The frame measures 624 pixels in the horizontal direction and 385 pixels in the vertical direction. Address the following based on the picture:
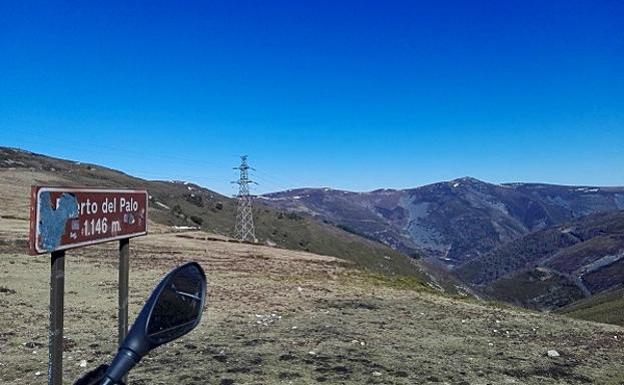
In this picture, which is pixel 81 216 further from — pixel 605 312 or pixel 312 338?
pixel 605 312

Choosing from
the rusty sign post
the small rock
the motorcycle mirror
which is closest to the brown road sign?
the rusty sign post

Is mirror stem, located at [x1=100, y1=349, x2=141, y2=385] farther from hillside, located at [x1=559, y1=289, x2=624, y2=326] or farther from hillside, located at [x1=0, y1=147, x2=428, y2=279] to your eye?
hillside, located at [x1=0, y1=147, x2=428, y2=279]

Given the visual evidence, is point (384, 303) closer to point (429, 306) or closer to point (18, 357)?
point (429, 306)

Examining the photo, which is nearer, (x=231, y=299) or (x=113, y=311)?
(x=113, y=311)

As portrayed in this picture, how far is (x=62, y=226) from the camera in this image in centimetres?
376

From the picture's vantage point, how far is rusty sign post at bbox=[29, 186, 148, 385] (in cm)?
348

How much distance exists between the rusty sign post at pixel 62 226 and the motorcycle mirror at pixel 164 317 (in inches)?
38.6

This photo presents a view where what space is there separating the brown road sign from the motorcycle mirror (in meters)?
0.98

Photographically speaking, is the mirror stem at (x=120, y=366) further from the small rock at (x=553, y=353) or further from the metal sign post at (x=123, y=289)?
the small rock at (x=553, y=353)

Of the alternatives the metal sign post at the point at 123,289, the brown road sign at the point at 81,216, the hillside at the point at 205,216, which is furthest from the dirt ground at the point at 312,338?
the hillside at the point at 205,216

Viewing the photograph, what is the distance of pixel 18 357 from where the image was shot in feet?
28.7

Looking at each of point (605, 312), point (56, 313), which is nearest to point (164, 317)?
point (56, 313)

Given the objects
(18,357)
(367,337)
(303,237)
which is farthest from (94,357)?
(303,237)

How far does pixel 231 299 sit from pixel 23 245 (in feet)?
53.0
